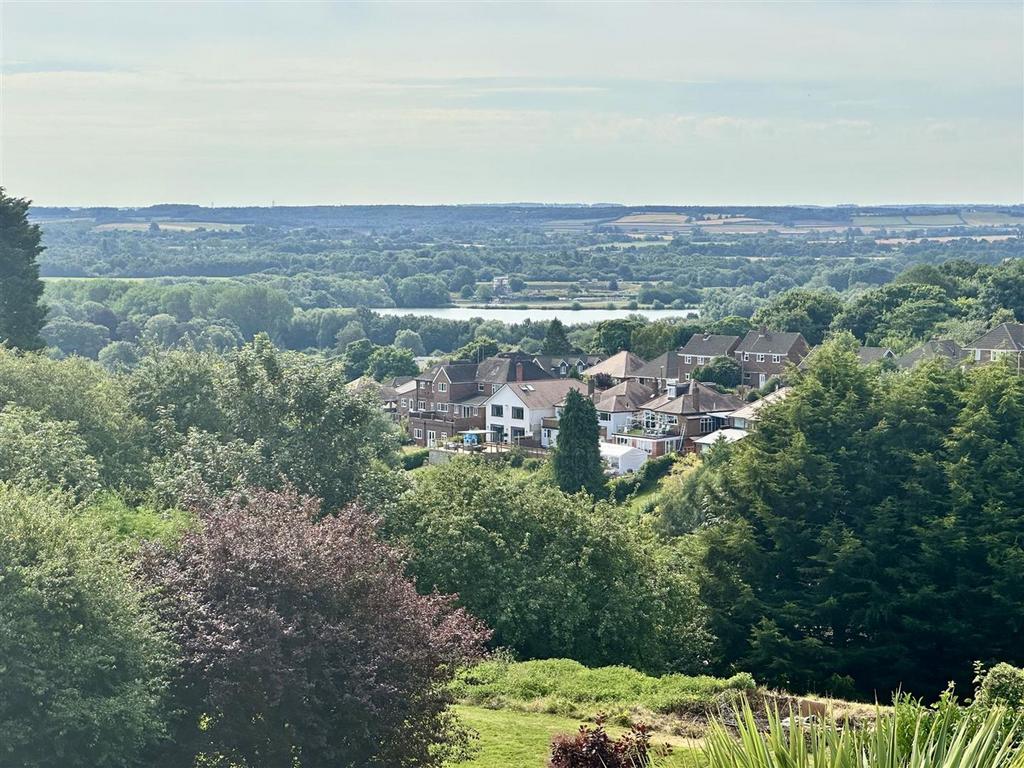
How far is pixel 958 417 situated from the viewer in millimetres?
26812

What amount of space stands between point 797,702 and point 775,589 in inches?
338

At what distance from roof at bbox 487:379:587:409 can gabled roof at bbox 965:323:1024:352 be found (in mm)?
21531

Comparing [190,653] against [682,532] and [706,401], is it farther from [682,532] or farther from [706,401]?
[706,401]

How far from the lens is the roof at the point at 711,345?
81125mm

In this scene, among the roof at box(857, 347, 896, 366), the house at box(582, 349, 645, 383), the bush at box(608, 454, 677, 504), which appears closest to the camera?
the bush at box(608, 454, 677, 504)

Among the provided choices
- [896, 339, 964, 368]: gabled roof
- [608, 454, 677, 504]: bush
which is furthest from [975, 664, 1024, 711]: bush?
[896, 339, 964, 368]: gabled roof

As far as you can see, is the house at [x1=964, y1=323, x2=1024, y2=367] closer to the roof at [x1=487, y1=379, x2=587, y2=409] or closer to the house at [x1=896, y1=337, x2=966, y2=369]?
the house at [x1=896, y1=337, x2=966, y2=369]

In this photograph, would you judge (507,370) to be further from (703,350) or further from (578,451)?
(578,451)

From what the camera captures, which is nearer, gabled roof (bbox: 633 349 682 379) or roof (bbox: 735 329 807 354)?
roof (bbox: 735 329 807 354)

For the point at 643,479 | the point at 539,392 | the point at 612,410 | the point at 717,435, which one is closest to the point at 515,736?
the point at 643,479

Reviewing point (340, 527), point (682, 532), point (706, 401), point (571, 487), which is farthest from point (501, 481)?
point (706, 401)

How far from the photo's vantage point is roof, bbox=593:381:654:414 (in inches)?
2645

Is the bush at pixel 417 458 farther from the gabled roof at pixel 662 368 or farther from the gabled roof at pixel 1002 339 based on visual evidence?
the gabled roof at pixel 1002 339

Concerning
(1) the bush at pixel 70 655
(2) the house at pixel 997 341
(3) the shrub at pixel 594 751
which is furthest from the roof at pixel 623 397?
(3) the shrub at pixel 594 751
